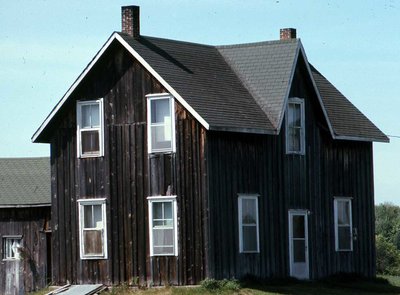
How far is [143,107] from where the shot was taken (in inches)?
1941

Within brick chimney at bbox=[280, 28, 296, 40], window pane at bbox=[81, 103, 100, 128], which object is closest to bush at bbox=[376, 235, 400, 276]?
brick chimney at bbox=[280, 28, 296, 40]

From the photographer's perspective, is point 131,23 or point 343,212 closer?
point 131,23

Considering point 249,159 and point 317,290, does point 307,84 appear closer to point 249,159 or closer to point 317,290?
point 249,159

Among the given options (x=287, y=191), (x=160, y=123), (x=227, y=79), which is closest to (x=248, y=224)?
(x=287, y=191)

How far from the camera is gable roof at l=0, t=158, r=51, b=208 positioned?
58.0m

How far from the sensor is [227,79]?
172 ft

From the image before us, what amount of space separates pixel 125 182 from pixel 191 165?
302cm

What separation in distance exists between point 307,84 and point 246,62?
250cm

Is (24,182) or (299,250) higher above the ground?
(24,182)

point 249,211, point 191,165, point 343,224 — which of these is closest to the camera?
point 191,165

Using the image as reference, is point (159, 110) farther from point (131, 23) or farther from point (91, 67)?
point (131, 23)

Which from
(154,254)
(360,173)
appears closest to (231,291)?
(154,254)

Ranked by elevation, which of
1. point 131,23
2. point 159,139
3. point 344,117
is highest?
point 131,23

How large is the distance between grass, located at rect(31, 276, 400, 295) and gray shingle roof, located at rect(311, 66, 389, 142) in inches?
229
